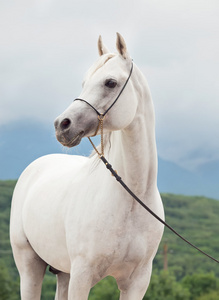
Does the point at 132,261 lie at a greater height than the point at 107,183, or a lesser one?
lesser

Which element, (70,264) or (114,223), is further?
(70,264)

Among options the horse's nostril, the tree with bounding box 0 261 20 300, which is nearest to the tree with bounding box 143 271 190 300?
the tree with bounding box 0 261 20 300

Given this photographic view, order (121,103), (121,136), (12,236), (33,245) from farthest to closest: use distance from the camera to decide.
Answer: (12,236)
(33,245)
(121,136)
(121,103)

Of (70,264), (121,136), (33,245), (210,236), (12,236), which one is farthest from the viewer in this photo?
(210,236)

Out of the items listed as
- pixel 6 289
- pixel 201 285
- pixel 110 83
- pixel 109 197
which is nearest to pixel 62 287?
pixel 109 197

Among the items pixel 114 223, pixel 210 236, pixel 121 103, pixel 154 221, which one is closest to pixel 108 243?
pixel 114 223

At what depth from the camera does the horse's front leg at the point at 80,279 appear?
401cm

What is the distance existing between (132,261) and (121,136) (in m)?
0.92

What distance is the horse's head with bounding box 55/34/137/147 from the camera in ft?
11.7

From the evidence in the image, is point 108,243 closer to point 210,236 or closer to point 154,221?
point 154,221

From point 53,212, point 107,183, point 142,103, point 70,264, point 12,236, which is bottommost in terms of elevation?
point 12,236

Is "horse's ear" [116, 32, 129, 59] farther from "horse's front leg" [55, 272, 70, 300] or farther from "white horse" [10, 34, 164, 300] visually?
"horse's front leg" [55, 272, 70, 300]

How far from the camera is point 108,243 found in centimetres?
396

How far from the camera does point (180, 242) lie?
40.6m
